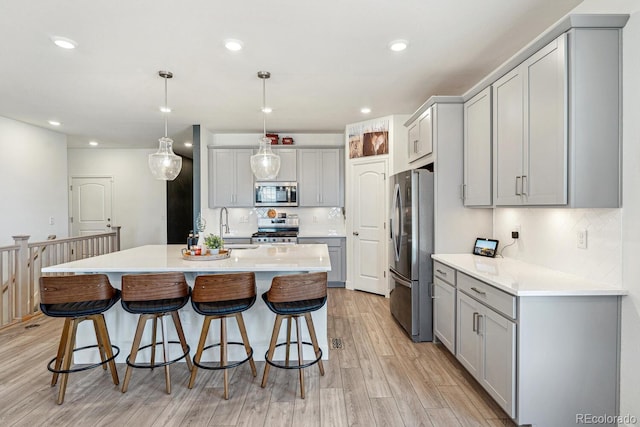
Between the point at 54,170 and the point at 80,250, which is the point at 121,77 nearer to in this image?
the point at 80,250

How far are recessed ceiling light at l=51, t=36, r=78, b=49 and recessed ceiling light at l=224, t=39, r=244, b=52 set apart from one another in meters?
1.19

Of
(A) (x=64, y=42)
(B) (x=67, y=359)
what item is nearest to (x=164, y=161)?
(A) (x=64, y=42)

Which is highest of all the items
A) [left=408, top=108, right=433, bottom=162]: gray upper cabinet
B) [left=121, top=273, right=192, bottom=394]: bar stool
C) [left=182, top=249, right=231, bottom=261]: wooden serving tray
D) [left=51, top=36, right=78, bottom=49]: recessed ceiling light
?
[left=51, top=36, right=78, bottom=49]: recessed ceiling light

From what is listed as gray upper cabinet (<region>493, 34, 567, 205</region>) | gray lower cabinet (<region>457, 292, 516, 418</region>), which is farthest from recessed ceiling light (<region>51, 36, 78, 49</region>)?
gray lower cabinet (<region>457, 292, 516, 418</region>)

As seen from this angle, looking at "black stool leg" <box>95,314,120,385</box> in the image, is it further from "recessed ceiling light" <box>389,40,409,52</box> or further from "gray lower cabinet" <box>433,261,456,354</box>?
"recessed ceiling light" <box>389,40,409,52</box>

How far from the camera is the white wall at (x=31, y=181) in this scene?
4.83 m

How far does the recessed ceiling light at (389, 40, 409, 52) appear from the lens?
8.82ft

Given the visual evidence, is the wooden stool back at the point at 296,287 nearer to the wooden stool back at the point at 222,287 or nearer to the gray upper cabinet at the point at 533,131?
the wooden stool back at the point at 222,287

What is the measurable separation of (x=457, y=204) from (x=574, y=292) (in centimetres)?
146

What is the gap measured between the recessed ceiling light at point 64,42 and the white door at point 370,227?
3656mm

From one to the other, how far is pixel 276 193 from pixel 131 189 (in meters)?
3.60

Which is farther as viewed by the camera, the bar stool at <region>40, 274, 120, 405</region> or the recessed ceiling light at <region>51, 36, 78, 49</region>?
the recessed ceiling light at <region>51, 36, 78, 49</region>

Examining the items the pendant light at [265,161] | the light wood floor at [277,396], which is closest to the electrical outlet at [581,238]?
the light wood floor at [277,396]

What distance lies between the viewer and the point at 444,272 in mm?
2961
